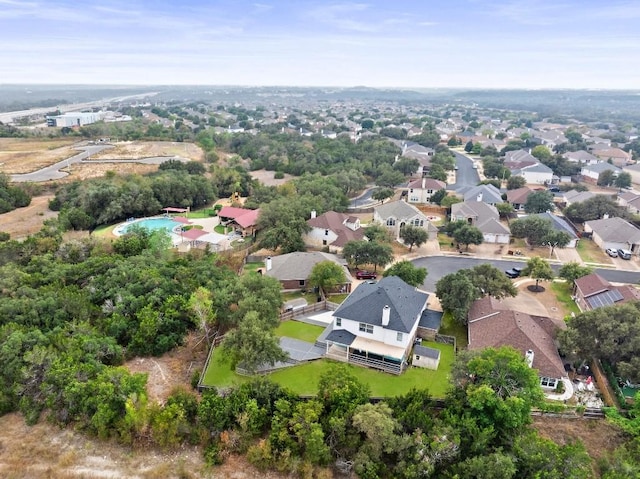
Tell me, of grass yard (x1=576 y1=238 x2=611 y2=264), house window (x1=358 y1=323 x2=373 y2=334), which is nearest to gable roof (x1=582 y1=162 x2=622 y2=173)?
grass yard (x1=576 y1=238 x2=611 y2=264)

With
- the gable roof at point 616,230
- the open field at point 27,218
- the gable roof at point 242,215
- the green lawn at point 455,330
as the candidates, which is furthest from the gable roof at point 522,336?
the open field at point 27,218

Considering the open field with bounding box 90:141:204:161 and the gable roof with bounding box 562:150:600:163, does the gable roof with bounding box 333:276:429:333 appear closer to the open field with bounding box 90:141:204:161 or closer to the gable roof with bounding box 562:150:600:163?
the open field with bounding box 90:141:204:161

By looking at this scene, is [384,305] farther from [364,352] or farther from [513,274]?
[513,274]

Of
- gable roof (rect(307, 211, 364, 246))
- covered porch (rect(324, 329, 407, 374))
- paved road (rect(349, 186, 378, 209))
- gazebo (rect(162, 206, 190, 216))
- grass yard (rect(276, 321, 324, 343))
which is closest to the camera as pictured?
covered porch (rect(324, 329, 407, 374))

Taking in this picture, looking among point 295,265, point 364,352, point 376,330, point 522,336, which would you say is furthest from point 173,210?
point 522,336

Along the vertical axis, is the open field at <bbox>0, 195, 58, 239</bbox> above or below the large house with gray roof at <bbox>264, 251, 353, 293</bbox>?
below

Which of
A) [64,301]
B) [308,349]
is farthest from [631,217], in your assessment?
[64,301]
